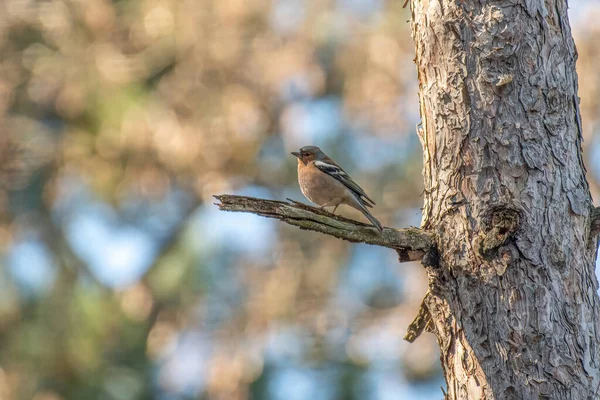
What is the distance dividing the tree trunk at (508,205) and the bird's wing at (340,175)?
1.83 metres

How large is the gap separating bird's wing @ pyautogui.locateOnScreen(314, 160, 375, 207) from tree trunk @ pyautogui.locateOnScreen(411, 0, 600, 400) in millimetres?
1834

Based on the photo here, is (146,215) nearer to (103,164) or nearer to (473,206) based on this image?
(103,164)

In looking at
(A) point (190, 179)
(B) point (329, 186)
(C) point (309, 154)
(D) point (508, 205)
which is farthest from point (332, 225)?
(A) point (190, 179)

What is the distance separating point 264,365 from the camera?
12430 millimetres

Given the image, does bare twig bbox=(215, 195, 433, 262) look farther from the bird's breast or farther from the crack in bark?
the bird's breast

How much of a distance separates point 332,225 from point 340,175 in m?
2.47

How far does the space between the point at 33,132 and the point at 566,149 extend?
10761mm

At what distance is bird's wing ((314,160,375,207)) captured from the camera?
646cm

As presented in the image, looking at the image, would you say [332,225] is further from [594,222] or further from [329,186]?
[329,186]

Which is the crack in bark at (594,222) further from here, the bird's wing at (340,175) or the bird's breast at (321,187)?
the bird's breast at (321,187)

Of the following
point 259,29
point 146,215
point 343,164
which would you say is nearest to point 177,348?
point 146,215

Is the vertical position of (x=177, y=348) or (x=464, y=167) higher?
(x=177, y=348)

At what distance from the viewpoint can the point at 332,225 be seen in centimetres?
429

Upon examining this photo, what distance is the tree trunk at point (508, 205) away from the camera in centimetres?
414
